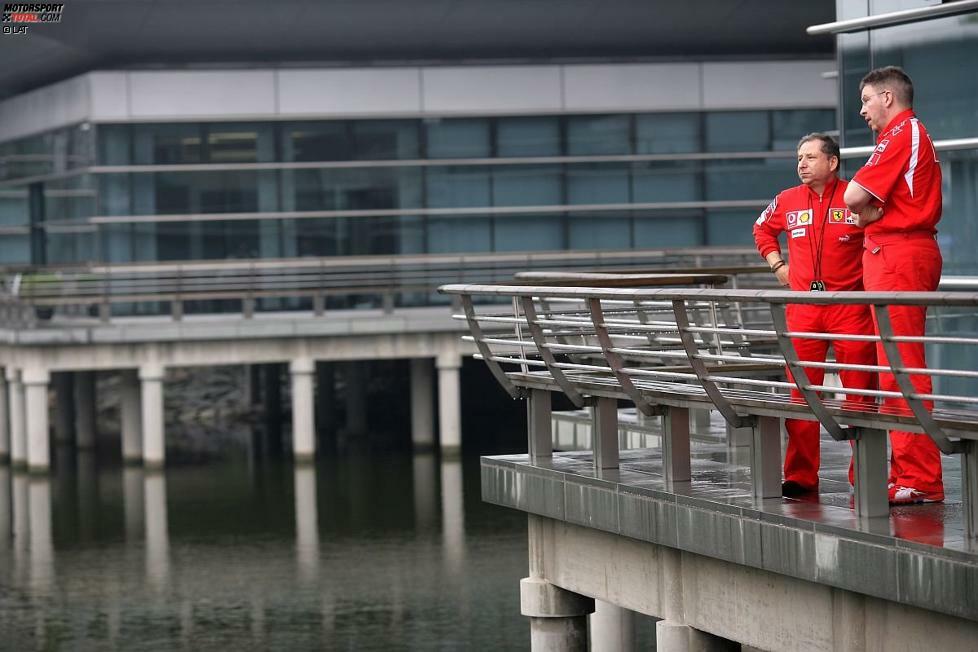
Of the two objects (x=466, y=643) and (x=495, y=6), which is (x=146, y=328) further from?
(x=466, y=643)

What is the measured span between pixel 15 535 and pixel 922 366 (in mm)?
17995

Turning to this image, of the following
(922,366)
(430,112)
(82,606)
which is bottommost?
(82,606)

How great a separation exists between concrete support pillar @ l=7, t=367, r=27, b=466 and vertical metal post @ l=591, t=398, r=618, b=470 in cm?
2319

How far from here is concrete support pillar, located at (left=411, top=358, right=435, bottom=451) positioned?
3192cm

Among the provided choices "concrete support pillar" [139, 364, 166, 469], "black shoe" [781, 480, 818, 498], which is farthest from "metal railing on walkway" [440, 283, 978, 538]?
"concrete support pillar" [139, 364, 166, 469]

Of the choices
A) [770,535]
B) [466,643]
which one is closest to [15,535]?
[466,643]

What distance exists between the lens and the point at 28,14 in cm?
3209

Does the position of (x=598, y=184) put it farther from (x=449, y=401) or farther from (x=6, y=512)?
(x=6, y=512)

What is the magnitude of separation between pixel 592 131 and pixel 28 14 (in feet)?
34.7

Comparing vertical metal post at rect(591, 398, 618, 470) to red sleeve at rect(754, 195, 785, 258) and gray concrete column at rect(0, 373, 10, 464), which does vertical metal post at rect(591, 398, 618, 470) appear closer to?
red sleeve at rect(754, 195, 785, 258)

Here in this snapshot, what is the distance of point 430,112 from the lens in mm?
34938

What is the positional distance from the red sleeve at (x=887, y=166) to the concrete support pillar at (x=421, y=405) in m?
24.6

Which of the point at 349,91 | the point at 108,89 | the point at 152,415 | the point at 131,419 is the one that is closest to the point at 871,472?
the point at 152,415

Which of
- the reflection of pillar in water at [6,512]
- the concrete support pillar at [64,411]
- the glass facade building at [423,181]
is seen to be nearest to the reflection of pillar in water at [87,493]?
the reflection of pillar in water at [6,512]
